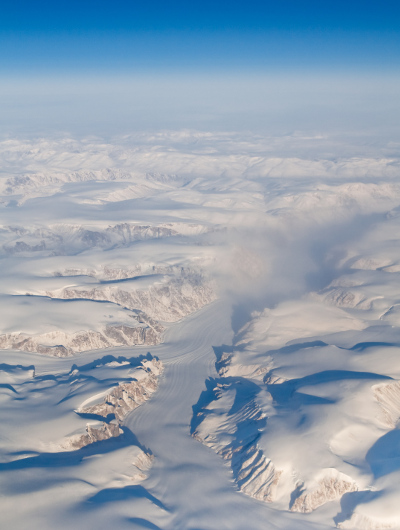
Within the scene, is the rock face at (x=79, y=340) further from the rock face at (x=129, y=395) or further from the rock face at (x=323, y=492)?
the rock face at (x=323, y=492)

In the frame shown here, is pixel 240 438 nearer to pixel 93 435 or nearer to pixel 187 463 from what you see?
pixel 187 463

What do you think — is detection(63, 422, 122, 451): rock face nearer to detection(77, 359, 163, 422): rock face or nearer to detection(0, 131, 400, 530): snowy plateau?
detection(0, 131, 400, 530): snowy plateau

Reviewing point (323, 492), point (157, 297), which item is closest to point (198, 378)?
point (323, 492)

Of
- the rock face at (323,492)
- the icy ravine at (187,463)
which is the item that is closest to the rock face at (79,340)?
the icy ravine at (187,463)

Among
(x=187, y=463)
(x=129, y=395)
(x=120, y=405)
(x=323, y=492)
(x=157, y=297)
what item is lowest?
(x=187, y=463)

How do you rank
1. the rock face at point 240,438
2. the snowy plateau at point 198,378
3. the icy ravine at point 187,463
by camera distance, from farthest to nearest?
the rock face at point 240,438 → the snowy plateau at point 198,378 → the icy ravine at point 187,463

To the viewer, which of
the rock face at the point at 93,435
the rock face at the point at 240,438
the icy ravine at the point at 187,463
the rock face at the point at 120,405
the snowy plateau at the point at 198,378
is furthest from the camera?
the rock face at the point at 120,405

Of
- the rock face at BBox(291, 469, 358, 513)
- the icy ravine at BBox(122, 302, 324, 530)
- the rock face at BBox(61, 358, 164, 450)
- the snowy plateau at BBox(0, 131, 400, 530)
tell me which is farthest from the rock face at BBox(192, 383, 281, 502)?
the rock face at BBox(61, 358, 164, 450)
